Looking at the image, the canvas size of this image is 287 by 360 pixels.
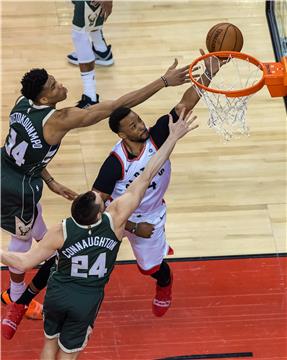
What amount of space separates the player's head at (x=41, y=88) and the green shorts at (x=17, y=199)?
511 millimetres

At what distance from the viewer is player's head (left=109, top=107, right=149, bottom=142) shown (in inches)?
214

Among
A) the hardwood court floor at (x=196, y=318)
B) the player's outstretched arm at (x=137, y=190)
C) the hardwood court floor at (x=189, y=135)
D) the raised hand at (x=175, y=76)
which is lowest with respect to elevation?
the hardwood court floor at (x=196, y=318)

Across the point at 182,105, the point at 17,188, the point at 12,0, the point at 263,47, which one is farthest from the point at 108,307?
the point at 12,0

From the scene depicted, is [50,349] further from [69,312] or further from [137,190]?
[137,190]

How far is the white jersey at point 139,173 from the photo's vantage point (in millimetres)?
5570

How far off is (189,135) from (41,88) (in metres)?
2.22

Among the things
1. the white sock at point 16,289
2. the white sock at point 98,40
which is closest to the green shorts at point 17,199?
the white sock at point 16,289

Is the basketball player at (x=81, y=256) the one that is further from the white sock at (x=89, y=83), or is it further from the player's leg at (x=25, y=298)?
the white sock at (x=89, y=83)

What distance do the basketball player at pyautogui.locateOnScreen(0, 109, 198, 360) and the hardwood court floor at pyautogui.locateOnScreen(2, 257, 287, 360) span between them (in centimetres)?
63

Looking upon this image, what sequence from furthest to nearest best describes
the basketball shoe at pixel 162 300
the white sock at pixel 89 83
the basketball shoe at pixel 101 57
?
the basketball shoe at pixel 101 57 → the white sock at pixel 89 83 → the basketball shoe at pixel 162 300

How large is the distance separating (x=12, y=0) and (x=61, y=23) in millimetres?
687

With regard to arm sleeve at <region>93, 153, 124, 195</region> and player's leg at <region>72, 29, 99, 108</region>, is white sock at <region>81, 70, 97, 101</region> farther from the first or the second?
arm sleeve at <region>93, 153, 124, 195</region>

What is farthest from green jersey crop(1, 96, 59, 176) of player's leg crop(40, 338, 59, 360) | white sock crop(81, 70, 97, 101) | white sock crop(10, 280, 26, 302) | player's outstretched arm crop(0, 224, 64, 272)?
white sock crop(81, 70, 97, 101)

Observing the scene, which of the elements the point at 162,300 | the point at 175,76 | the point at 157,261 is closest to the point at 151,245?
the point at 157,261
